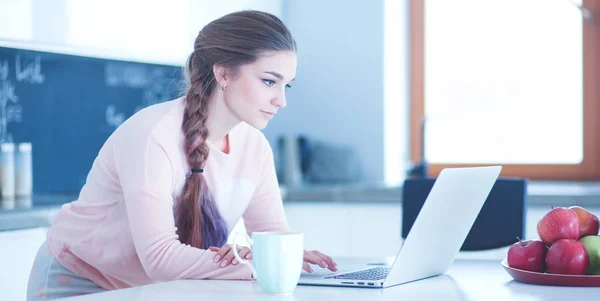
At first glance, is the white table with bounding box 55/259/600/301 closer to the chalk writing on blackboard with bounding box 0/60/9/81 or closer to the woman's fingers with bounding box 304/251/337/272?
the woman's fingers with bounding box 304/251/337/272

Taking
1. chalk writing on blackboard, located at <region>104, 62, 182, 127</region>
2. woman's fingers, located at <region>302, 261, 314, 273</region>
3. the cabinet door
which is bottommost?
the cabinet door

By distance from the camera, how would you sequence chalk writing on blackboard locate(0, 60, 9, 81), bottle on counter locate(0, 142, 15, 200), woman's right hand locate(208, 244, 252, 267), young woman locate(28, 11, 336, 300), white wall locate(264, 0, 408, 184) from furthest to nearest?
white wall locate(264, 0, 408, 184)
chalk writing on blackboard locate(0, 60, 9, 81)
bottle on counter locate(0, 142, 15, 200)
young woman locate(28, 11, 336, 300)
woman's right hand locate(208, 244, 252, 267)

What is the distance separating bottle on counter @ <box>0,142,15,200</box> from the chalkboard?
0.72 feet

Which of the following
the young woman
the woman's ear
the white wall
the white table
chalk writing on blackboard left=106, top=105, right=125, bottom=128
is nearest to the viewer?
the white table

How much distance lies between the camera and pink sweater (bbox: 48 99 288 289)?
1601 millimetres

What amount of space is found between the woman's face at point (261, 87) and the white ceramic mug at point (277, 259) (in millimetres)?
560

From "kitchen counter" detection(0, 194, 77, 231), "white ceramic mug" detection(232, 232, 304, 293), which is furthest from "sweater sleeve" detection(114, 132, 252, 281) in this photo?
"kitchen counter" detection(0, 194, 77, 231)

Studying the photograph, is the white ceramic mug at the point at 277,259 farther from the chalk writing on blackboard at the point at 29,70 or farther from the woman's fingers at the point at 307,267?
the chalk writing on blackboard at the point at 29,70

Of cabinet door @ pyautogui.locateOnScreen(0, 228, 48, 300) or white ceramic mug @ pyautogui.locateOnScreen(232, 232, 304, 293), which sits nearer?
white ceramic mug @ pyautogui.locateOnScreen(232, 232, 304, 293)

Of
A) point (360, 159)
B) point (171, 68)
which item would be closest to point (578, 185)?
point (360, 159)

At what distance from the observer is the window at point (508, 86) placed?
3.70 m

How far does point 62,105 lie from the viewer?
10.9 ft

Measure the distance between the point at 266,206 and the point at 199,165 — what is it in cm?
25

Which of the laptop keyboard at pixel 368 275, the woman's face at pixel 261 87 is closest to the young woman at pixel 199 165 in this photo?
the woman's face at pixel 261 87
